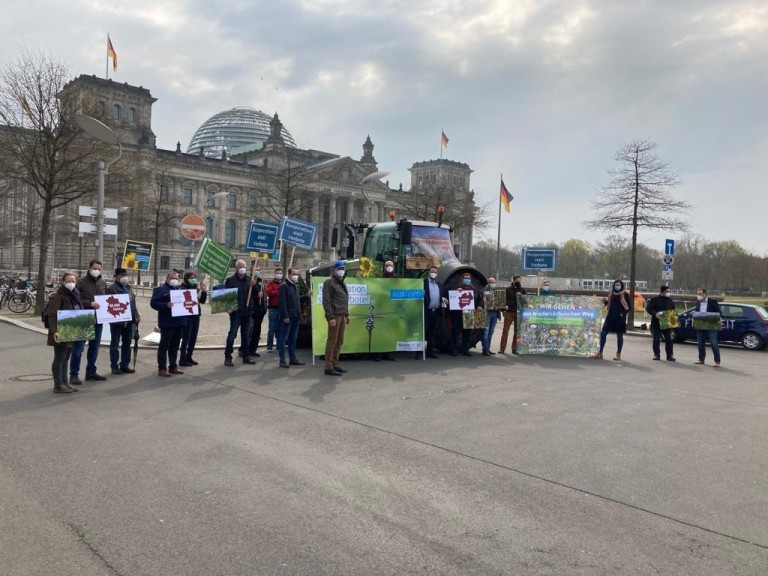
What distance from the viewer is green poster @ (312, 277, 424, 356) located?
1288 centimetres

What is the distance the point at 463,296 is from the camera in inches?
550

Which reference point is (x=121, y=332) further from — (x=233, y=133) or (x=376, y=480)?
(x=233, y=133)

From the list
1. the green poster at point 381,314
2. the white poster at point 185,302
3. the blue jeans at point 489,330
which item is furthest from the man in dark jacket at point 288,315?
the blue jeans at point 489,330

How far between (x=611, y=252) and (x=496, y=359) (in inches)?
5120

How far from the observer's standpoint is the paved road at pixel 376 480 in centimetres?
402

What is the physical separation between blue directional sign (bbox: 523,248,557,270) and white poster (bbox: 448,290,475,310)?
289 inches

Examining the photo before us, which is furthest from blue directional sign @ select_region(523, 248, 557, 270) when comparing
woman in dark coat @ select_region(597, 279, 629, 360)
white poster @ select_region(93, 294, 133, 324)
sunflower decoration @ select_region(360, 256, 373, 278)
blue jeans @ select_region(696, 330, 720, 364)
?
white poster @ select_region(93, 294, 133, 324)

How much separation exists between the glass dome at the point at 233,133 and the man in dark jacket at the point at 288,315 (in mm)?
112130

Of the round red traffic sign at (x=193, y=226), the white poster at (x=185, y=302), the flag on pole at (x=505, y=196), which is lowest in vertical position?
the white poster at (x=185, y=302)

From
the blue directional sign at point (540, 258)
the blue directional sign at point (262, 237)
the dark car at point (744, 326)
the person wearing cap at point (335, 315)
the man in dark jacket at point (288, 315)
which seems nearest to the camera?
the person wearing cap at point (335, 315)

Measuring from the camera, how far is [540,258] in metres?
20.9

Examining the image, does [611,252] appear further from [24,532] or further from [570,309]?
[24,532]

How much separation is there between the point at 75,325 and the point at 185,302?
230 centimetres

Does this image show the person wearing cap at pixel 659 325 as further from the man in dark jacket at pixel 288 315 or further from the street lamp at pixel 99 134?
the street lamp at pixel 99 134
